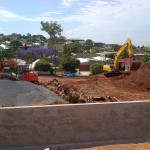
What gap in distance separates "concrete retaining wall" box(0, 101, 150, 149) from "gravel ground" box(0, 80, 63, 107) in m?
6.39

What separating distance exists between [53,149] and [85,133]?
3.00 ft

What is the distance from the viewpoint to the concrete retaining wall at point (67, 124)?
8039 mm

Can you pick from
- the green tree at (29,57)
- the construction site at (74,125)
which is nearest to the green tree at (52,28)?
the green tree at (29,57)

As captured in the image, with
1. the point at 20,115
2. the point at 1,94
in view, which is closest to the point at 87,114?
the point at 20,115

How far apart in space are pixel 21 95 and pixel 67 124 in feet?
30.0

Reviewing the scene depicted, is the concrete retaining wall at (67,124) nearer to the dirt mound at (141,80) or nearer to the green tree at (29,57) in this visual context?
the dirt mound at (141,80)

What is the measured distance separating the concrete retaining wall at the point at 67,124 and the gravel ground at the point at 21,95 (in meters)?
6.39

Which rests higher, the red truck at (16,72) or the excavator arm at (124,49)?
the excavator arm at (124,49)

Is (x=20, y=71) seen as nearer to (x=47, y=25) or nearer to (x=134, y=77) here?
(x=134, y=77)

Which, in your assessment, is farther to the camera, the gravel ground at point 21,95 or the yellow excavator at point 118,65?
the yellow excavator at point 118,65

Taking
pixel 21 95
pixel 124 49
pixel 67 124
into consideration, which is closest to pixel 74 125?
pixel 67 124

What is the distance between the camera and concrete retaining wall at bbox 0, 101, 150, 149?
8.04m

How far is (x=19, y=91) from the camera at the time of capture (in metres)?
18.6

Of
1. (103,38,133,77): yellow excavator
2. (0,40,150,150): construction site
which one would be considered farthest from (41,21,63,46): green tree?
(0,40,150,150): construction site
